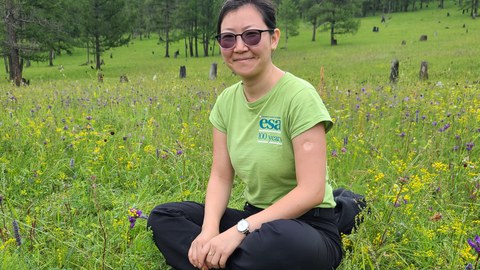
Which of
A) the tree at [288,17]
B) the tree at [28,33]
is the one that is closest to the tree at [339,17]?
the tree at [288,17]

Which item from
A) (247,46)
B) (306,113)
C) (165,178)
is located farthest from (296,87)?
(165,178)

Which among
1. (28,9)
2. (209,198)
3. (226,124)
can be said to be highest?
(28,9)

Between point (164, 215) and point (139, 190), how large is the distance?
98 centimetres

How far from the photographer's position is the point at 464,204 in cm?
303

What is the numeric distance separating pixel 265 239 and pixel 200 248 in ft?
1.21

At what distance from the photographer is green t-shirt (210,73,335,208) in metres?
2.20

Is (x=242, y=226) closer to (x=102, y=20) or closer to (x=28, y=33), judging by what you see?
(x=28, y=33)

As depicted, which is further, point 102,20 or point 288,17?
point 288,17

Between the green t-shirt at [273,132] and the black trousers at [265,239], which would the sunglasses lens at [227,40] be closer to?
the green t-shirt at [273,132]

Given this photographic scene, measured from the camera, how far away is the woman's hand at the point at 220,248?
2096mm

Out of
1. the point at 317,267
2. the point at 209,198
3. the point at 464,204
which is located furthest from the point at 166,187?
the point at 464,204

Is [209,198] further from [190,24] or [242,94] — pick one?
[190,24]

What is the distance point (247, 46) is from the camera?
2.26 metres

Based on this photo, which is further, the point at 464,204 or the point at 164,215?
the point at 464,204
